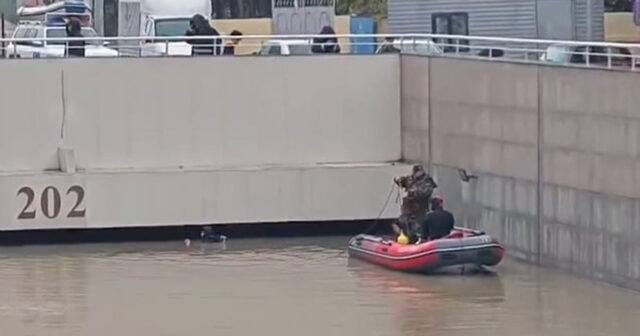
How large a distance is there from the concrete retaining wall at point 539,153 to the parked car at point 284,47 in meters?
2.91

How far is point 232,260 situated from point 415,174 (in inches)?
121

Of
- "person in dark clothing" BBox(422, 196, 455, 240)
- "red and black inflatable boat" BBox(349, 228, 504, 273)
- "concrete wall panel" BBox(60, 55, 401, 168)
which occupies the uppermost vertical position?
"concrete wall panel" BBox(60, 55, 401, 168)

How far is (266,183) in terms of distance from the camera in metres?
29.7

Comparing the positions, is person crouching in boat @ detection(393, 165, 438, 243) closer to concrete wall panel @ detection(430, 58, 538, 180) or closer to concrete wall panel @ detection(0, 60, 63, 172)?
concrete wall panel @ detection(430, 58, 538, 180)

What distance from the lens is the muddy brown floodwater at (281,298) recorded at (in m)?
21.0

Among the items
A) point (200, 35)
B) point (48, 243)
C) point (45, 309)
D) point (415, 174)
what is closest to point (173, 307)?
point (45, 309)

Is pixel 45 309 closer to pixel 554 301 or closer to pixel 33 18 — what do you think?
pixel 554 301

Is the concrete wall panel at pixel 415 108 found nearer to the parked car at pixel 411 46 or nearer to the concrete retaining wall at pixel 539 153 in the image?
the concrete retaining wall at pixel 539 153

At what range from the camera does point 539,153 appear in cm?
2575

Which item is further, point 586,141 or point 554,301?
point 586,141

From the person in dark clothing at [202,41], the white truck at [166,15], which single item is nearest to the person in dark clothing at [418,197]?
the person in dark clothing at [202,41]

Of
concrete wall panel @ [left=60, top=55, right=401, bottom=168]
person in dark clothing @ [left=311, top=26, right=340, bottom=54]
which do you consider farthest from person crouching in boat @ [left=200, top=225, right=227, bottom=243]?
person in dark clothing @ [left=311, top=26, right=340, bottom=54]

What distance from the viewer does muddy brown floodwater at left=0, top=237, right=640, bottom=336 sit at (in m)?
21.0

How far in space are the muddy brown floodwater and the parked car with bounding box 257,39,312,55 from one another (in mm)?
5687
